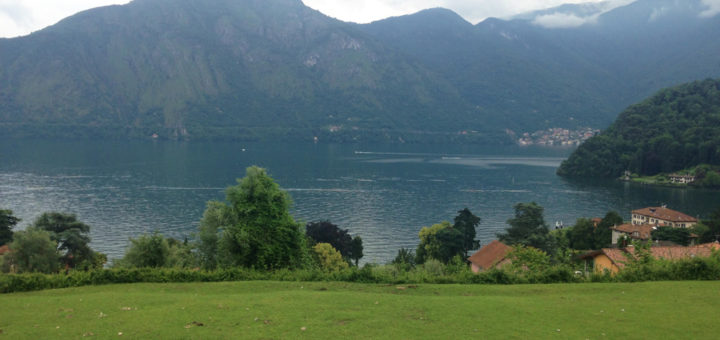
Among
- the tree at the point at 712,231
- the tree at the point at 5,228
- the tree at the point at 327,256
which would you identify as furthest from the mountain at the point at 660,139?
the tree at the point at 5,228

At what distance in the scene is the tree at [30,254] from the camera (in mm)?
31031

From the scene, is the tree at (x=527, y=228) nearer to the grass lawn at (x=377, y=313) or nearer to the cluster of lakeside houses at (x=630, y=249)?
the cluster of lakeside houses at (x=630, y=249)

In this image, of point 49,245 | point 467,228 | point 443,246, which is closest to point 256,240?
point 49,245

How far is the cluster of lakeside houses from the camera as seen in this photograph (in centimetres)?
2238

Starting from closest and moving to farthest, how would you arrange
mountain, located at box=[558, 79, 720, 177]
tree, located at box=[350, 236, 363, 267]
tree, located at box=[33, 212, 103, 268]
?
tree, located at box=[33, 212, 103, 268]
tree, located at box=[350, 236, 363, 267]
mountain, located at box=[558, 79, 720, 177]

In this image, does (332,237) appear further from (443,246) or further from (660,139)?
(660,139)

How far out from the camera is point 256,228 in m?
22.8

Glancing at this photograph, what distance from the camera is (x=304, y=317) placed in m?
10.1

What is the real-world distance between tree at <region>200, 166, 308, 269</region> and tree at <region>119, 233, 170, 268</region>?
89.9 inches

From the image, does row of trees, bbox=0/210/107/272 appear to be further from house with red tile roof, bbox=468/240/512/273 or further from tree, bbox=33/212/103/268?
house with red tile roof, bbox=468/240/512/273

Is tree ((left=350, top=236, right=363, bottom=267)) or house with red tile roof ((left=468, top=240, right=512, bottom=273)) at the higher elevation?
house with red tile roof ((left=468, top=240, right=512, bottom=273))

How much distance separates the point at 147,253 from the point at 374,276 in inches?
550

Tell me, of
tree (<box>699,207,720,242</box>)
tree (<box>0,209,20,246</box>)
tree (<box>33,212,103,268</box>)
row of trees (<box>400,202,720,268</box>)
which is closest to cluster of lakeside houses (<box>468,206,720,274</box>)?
tree (<box>699,207,720,242</box>)

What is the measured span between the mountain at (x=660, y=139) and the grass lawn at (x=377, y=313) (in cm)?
12780
